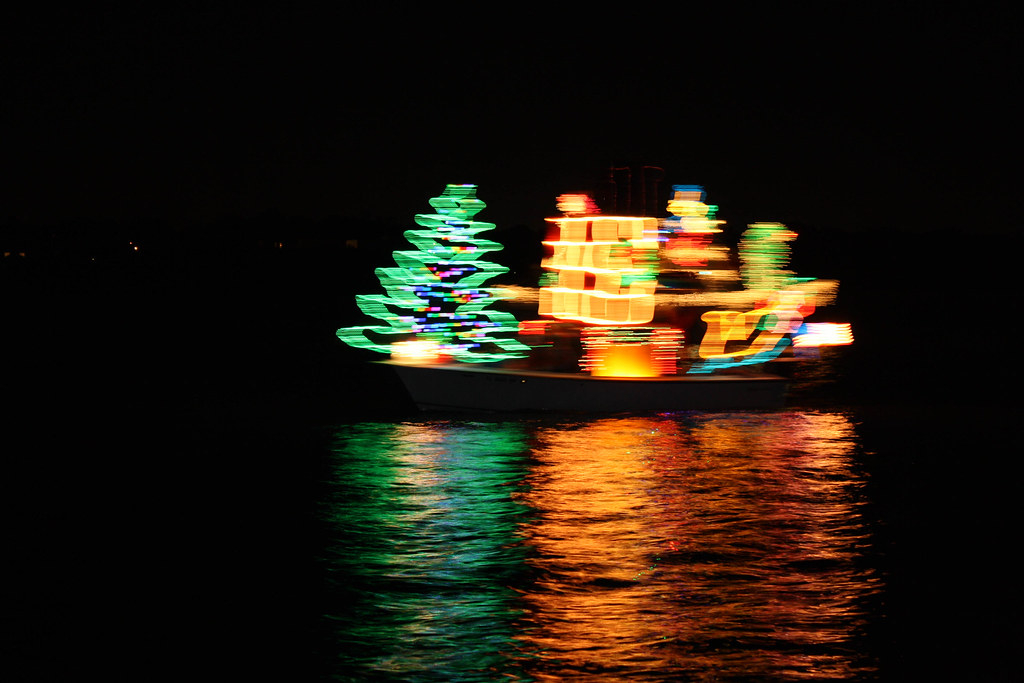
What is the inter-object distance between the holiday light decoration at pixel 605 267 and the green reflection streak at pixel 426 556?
3.28 m

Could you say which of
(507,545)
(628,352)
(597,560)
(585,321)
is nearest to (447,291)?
(585,321)

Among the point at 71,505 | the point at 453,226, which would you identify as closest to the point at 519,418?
the point at 453,226

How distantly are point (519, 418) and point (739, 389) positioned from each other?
4713mm

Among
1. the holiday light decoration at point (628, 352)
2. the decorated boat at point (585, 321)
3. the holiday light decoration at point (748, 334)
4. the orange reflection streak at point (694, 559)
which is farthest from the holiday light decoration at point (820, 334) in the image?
the orange reflection streak at point (694, 559)

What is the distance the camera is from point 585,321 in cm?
2423

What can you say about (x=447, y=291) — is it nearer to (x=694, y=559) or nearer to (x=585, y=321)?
(x=585, y=321)

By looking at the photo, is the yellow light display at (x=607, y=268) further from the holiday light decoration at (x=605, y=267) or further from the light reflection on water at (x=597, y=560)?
the light reflection on water at (x=597, y=560)

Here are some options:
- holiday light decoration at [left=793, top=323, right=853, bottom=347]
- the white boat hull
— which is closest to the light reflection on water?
the white boat hull

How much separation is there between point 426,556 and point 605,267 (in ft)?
39.1

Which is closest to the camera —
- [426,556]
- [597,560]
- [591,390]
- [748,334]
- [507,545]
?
[597,560]

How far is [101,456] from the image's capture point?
861 inches

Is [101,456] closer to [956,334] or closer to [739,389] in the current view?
[739,389]

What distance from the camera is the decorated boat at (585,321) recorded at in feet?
78.8

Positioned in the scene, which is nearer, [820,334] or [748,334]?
[748,334]
